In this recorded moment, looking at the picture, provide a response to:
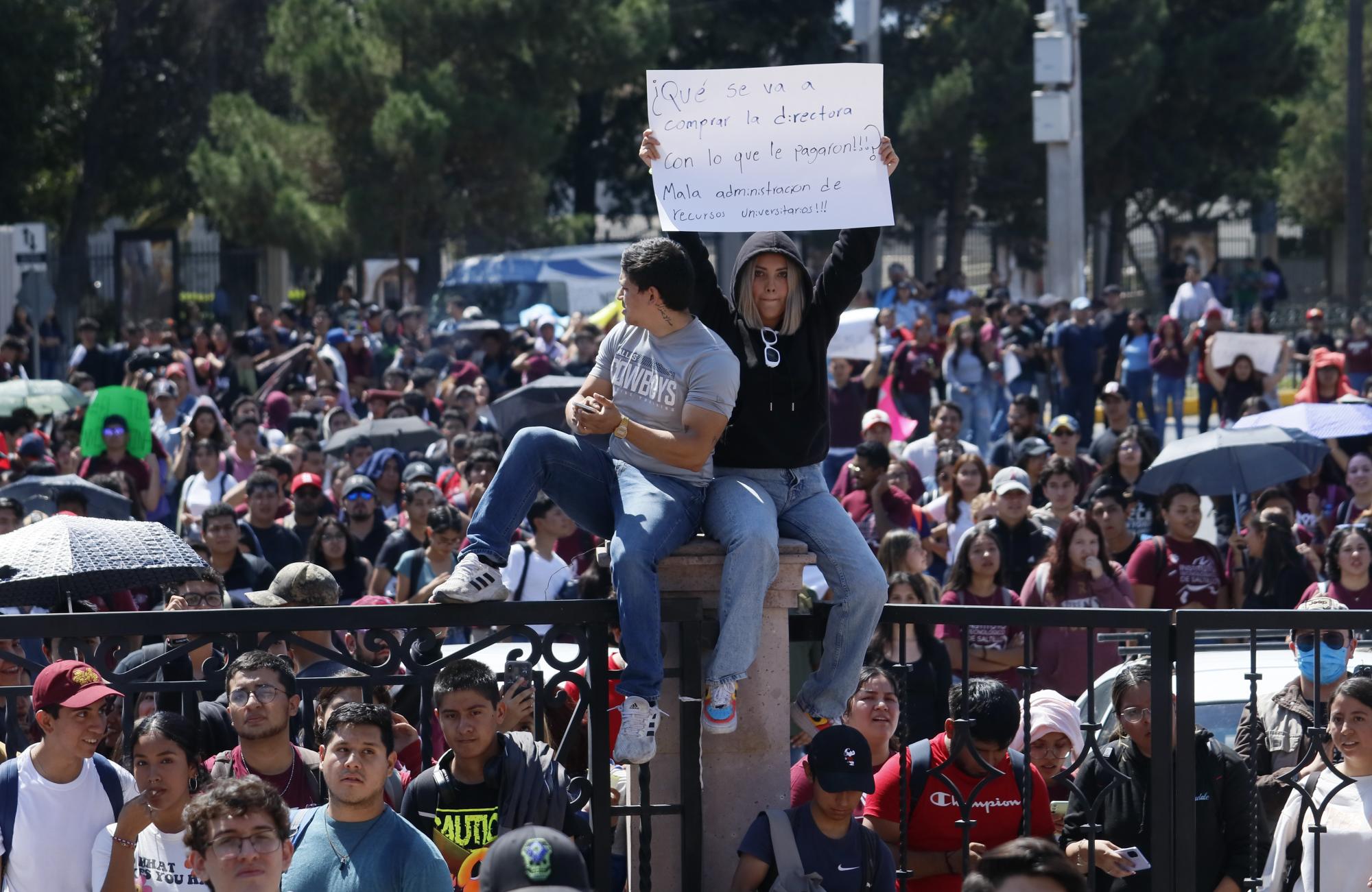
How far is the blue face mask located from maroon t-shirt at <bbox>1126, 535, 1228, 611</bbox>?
3597 millimetres

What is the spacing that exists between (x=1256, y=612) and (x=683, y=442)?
1.74 meters

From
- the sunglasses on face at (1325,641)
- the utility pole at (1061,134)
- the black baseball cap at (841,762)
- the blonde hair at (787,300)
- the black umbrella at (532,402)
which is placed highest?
the utility pole at (1061,134)

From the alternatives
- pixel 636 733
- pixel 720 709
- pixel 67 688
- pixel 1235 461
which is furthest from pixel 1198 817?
pixel 1235 461

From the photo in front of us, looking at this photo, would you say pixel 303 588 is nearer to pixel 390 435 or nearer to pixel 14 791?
pixel 14 791

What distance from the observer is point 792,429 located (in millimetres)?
5375

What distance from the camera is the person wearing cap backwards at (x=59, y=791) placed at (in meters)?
5.24

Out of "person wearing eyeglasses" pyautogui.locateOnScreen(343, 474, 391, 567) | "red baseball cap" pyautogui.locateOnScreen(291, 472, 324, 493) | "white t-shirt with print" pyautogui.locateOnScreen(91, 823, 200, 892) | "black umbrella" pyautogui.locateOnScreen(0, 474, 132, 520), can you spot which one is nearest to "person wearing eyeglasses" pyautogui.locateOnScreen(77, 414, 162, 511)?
"black umbrella" pyautogui.locateOnScreen(0, 474, 132, 520)

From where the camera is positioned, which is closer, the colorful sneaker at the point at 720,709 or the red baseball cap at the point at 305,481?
the colorful sneaker at the point at 720,709

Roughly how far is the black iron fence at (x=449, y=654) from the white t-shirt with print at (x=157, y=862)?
41cm

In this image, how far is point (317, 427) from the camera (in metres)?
16.4

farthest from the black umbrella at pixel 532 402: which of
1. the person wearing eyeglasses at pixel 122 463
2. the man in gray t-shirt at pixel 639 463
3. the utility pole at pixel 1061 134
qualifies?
the utility pole at pixel 1061 134

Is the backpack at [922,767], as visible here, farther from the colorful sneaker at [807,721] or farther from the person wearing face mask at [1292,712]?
the person wearing face mask at [1292,712]

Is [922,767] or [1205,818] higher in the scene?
[922,767]

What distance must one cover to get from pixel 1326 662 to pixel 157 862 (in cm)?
406
